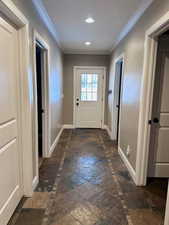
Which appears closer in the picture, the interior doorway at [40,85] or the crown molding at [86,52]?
the interior doorway at [40,85]

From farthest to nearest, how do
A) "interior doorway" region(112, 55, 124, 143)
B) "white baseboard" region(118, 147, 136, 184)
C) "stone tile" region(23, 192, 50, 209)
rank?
"interior doorway" region(112, 55, 124, 143) < "white baseboard" region(118, 147, 136, 184) < "stone tile" region(23, 192, 50, 209)

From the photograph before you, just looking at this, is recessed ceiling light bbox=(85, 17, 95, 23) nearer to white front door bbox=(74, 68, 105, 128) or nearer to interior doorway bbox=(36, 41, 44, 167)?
interior doorway bbox=(36, 41, 44, 167)

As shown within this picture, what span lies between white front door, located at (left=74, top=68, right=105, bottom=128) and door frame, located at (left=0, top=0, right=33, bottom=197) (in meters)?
3.48

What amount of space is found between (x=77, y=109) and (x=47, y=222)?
406 centimetres

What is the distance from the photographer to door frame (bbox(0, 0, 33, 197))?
175 cm

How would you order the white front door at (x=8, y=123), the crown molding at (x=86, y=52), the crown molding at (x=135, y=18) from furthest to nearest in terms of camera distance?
the crown molding at (x=86, y=52) < the crown molding at (x=135, y=18) < the white front door at (x=8, y=123)

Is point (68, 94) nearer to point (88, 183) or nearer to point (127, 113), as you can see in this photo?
point (127, 113)

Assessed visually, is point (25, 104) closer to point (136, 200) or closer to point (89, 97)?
point (136, 200)

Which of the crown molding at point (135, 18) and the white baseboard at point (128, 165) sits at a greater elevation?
the crown molding at point (135, 18)

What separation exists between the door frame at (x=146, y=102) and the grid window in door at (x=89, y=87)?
10.6 ft

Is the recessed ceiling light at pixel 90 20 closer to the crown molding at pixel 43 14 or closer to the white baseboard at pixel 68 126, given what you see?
the crown molding at pixel 43 14

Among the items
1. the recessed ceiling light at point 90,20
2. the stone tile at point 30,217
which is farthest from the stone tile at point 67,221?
the recessed ceiling light at point 90,20

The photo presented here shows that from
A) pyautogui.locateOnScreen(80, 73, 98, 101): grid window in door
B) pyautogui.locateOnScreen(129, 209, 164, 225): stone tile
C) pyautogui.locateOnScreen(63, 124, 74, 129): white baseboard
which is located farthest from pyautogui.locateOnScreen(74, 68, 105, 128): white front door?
pyautogui.locateOnScreen(129, 209, 164, 225): stone tile

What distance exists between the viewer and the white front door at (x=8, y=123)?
1497 millimetres
